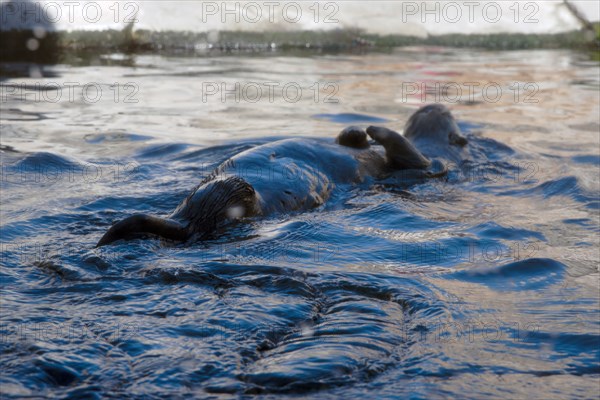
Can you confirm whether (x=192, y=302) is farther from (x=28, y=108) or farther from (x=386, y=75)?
(x=386, y=75)

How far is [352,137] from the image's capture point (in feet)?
16.8

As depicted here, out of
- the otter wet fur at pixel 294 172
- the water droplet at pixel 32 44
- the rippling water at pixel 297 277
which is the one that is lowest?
the rippling water at pixel 297 277

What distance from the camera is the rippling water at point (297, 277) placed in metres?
2.32

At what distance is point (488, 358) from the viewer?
2.49 m

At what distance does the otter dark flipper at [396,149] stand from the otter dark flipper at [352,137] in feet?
0.36

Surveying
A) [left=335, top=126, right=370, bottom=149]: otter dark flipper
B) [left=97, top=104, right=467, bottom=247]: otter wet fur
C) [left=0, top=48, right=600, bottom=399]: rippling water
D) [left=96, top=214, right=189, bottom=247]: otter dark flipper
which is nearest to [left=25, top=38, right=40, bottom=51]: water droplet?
[left=0, top=48, right=600, bottom=399]: rippling water

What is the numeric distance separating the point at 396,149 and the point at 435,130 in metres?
0.75

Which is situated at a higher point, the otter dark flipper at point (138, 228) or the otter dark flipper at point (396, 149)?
the otter dark flipper at point (396, 149)

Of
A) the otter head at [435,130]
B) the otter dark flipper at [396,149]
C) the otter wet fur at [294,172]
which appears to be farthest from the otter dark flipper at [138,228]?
the otter head at [435,130]

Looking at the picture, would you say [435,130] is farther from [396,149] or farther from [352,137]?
[352,137]

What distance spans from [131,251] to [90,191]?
1.33 meters

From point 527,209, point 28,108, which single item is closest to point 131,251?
point 527,209

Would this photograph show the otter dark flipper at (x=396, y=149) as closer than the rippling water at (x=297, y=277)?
No

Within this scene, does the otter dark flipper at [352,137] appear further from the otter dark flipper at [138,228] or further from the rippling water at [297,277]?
the otter dark flipper at [138,228]
